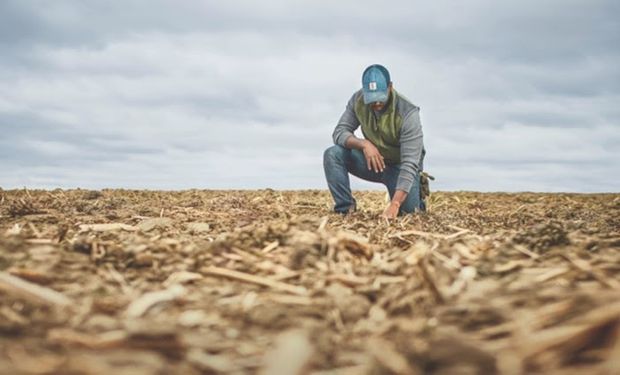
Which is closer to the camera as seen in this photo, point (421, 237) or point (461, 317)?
point (461, 317)

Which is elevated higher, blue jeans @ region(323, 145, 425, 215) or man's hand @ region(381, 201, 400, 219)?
blue jeans @ region(323, 145, 425, 215)

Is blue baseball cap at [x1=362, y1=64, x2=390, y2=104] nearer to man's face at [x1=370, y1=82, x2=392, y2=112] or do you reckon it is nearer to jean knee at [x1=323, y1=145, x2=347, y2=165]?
man's face at [x1=370, y1=82, x2=392, y2=112]

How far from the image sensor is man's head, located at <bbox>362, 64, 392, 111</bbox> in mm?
6125

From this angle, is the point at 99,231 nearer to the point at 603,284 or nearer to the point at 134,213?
the point at 134,213

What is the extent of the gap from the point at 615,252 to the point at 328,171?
14.3 feet

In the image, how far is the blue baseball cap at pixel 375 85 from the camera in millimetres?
6121

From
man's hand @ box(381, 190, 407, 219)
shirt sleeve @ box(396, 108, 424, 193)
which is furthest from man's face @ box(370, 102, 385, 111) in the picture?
man's hand @ box(381, 190, 407, 219)

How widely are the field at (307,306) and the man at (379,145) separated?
2.88 m

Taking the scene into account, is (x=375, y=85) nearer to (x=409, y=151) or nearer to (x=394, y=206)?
(x=409, y=151)

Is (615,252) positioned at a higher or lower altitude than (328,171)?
lower

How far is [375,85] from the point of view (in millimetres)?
6117

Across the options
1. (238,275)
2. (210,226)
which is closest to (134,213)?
(210,226)

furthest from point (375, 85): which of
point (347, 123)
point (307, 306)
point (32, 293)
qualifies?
point (32, 293)

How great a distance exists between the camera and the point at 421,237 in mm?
4133
